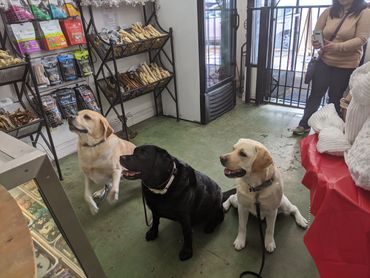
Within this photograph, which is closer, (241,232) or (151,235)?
(241,232)

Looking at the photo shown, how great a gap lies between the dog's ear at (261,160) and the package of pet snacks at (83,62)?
216cm

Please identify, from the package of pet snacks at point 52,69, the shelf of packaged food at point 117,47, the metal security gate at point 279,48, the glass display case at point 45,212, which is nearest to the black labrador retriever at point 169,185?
the glass display case at point 45,212

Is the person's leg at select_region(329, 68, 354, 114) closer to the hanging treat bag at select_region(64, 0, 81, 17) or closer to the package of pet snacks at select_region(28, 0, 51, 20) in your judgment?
the hanging treat bag at select_region(64, 0, 81, 17)

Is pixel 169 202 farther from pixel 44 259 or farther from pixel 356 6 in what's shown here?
pixel 356 6

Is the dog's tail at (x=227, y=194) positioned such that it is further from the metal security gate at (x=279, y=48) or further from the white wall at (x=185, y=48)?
the metal security gate at (x=279, y=48)

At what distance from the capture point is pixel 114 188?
1939 millimetres

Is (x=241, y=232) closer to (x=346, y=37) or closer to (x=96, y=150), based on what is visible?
(x=96, y=150)

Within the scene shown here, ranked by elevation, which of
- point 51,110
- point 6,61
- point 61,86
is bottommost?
point 51,110

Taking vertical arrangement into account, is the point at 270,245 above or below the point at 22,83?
below

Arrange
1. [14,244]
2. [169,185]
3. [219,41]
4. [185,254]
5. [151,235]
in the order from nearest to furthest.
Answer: [14,244], [169,185], [185,254], [151,235], [219,41]

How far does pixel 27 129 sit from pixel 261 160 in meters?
1.95

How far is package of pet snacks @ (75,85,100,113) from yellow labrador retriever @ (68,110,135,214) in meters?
0.89

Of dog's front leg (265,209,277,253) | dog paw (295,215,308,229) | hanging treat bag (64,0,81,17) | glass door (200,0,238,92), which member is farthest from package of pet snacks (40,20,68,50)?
dog paw (295,215,308,229)

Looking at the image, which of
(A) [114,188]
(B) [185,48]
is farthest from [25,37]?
(B) [185,48]
